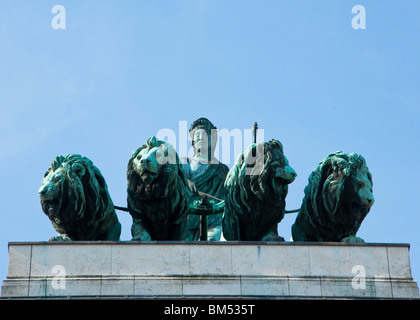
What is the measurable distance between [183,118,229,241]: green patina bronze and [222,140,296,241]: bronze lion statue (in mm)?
2972

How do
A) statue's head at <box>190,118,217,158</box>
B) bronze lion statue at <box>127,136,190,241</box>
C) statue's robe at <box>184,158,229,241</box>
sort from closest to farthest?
bronze lion statue at <box>127,136,190,241</box> → statue's robe at <box>184,158,229,241</box> → statue's head at <box>190,118,217,158</box>

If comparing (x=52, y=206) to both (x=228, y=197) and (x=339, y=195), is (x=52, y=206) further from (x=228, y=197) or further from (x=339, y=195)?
(x=339, y=195)

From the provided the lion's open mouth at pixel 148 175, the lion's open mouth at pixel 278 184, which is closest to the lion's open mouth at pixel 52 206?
the lion's open mouth at pixel 148 175

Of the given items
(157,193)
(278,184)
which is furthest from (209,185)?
(278,184)

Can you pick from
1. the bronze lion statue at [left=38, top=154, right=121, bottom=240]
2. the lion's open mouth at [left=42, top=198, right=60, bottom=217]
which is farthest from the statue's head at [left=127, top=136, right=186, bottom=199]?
the lion's open mouth at [left=42, top=198, right=60, bottom=217]

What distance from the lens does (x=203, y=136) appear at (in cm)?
3366

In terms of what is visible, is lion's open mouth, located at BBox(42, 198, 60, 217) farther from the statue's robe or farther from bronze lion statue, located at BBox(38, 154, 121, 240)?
the statue's robe

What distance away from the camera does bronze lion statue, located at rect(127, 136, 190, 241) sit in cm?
2789

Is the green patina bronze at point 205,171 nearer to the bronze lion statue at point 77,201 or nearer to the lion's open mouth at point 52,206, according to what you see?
the bronze lion statue at point 77,201

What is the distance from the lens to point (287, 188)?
28.0 m

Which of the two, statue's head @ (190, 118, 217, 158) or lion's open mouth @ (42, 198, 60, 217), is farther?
statue's head @ (190, 118, 217, 158)

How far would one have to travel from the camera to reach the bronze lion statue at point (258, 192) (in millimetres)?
27766

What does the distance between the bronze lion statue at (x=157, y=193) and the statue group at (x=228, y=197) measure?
2 centimetres
